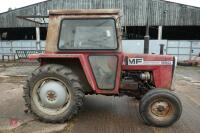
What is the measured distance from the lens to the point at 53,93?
524 cm

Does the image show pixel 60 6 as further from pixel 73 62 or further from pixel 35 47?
pixel 73 62

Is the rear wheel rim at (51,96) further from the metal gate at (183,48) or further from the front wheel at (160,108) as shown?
the metal gate at (183,48)

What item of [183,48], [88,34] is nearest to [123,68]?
[88,34]

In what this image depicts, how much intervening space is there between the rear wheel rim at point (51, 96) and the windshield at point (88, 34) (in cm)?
76

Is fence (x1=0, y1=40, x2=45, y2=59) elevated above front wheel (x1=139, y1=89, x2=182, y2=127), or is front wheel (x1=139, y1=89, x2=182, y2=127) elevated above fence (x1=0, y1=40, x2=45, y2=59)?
fence (x1=0, y1=40, x2=45, y2=59)

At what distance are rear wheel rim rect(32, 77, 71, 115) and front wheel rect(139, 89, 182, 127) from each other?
1.51 m

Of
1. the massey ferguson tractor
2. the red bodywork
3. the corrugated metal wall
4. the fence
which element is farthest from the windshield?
the fence

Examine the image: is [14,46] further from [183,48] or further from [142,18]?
[183,48]

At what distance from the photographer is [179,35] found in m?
32.8

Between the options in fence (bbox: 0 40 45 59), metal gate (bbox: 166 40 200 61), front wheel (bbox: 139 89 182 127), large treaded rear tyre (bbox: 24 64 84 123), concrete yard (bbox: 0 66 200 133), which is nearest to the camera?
concrete yard (bbox: 0 66 200 133)

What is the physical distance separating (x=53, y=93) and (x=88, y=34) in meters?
1.38

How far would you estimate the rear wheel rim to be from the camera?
5.22 meters

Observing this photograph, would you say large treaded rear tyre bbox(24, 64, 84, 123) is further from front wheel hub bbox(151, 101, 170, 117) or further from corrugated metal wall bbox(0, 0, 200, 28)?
corrugated metal wall bbox(0, 0, 200, 28)

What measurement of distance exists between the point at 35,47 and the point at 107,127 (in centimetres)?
2269
